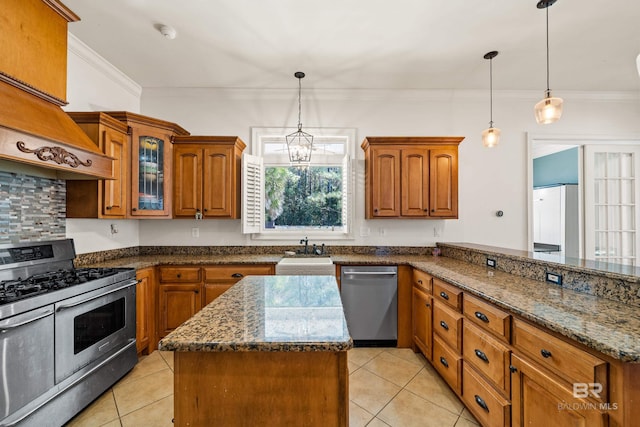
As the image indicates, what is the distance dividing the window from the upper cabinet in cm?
46

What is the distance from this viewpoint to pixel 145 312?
273 centimetres

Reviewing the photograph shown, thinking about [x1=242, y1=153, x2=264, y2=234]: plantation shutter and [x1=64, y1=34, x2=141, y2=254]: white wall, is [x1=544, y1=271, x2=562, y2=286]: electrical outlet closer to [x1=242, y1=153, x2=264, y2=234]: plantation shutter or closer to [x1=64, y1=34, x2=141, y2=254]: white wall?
[x1=242, y1=153, x2=264, y2=234]: plantation shutter

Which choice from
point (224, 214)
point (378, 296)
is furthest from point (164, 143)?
point (378, 296)

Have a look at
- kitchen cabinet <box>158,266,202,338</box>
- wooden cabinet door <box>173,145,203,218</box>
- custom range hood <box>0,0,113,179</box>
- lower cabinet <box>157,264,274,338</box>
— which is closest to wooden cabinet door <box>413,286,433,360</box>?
lower cabinet <box>157,264,274,338</box>

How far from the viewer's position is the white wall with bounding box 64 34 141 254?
104 inches

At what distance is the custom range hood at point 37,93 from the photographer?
5.27ft

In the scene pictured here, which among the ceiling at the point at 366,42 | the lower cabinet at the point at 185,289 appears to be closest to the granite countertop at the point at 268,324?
the lower cabinet at the point at 185,289

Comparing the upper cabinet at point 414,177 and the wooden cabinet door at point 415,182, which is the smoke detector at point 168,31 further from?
the wooden cabinet door at point 415,182

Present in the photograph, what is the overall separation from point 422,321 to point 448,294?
649 millimetres

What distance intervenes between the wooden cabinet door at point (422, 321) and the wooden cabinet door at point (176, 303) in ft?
7.40

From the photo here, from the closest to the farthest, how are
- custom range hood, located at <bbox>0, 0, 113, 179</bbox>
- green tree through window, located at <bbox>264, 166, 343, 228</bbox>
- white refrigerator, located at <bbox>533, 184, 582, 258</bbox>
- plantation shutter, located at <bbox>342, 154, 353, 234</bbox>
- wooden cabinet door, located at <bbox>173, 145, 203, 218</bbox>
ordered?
1. custom range hood, located at <bbox>0, 0, 113, 179</bbox>
2. wooden cabinet door, located at <bbox>173, 145, 203, 218</bbox>
3. plantation shutter, located at <bbox>342, 154, 353, 234</bbox>
4. green tree through window, located at <bbox>264, 166, 343, 228</bbox>
5. white refrigerator, located at <bbox>533, 184, 582, 258</bbox>

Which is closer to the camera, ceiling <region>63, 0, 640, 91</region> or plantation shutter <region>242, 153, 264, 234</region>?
ceiling <region>63, 0, 640, 91</region>

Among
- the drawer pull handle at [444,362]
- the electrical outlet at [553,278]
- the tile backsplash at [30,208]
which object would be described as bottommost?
the drawer pull handle at [444,362]

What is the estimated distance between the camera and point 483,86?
3533mm
